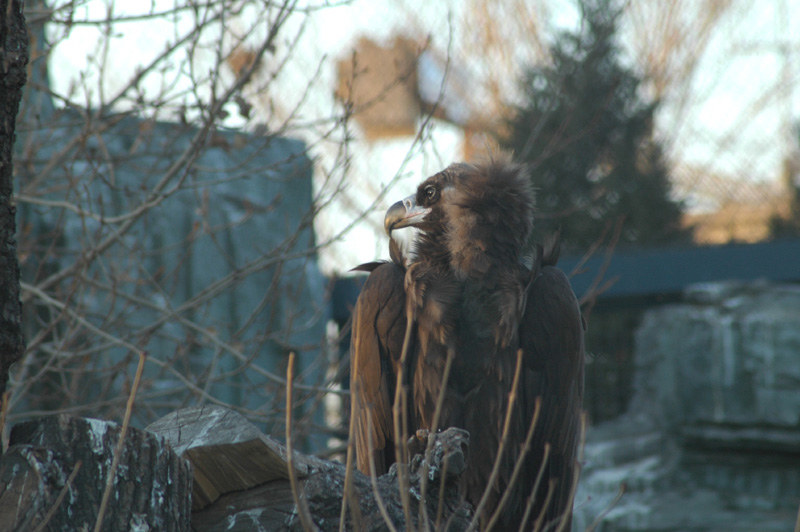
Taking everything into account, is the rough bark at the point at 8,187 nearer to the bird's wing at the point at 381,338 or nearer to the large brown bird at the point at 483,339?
the large brown bird at the point at 483,339

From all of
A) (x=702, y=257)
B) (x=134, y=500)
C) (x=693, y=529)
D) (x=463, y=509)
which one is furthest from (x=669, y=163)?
(x=134, y=500)

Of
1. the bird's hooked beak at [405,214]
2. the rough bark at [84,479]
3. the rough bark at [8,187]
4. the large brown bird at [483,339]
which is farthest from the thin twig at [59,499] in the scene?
the bird's hooked beak at [405,214]

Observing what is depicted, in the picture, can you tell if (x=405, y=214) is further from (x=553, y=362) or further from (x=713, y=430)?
(x=713, y=430)

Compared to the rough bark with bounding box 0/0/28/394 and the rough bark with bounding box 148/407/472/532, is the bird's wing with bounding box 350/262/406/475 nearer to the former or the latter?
the rough bark with bounding box 148/407/472/532

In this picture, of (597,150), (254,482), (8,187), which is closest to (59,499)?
(254,482)

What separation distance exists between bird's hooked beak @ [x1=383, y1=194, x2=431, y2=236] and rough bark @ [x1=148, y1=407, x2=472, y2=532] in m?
1.34

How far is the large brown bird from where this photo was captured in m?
3.04

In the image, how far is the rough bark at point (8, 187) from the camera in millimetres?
1883

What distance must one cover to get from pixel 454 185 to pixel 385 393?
0.90 m

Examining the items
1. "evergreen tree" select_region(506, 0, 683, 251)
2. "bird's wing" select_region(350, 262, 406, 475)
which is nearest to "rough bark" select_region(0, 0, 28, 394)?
"bird's wing" select_region(350, 262, 406, 475)

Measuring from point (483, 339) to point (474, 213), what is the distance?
50 cm

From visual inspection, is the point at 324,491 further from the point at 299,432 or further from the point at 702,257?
the point at 702,257

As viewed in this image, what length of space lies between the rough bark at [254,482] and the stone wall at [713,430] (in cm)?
534

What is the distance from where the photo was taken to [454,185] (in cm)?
339
